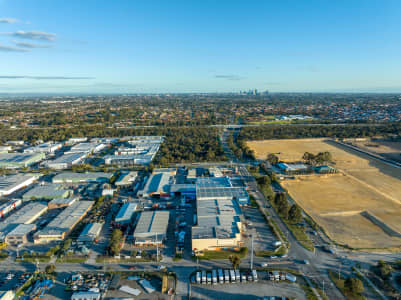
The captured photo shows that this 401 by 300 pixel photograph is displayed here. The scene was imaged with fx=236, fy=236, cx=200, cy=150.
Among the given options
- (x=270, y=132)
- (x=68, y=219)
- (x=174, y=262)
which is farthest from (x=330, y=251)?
(x=270, y=132)

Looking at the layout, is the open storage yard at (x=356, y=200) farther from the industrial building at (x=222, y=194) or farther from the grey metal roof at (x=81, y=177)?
the grey metal roof at (x=81, y=177)

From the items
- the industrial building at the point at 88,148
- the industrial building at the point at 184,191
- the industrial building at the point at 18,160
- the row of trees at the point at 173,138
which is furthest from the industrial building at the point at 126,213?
the industrial building at the point at 88,148

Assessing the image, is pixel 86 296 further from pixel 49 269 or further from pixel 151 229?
pixel 151 229

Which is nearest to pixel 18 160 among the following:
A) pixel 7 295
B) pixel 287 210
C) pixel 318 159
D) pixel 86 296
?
pixel 7 295

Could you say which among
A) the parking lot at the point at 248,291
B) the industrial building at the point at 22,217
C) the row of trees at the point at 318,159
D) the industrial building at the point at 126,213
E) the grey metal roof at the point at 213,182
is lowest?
the parking lot at the point at 248,291

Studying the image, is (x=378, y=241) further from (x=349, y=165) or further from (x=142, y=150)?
(x=142, y=150)

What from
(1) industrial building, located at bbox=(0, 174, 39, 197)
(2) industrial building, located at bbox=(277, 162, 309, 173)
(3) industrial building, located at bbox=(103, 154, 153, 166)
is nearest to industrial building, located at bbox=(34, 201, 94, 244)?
(1) industrial building, located at bbox=(0, 174, 39, 197)

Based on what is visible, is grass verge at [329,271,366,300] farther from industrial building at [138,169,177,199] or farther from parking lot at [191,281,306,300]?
industrial building at [138,169,177,199]
